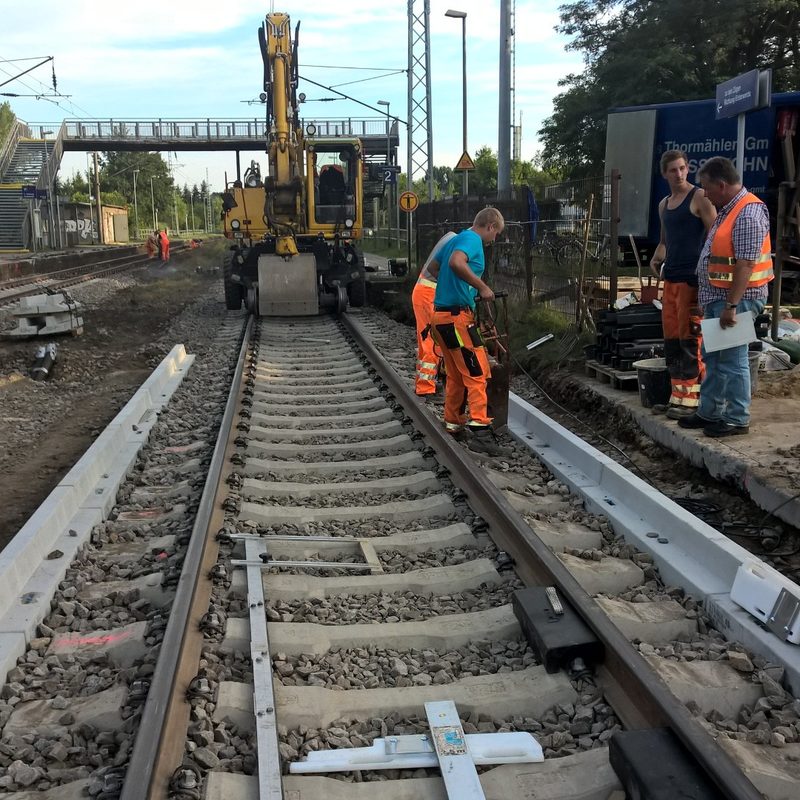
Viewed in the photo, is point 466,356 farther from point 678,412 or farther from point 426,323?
point 678,412

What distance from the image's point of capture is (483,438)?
6531 mm

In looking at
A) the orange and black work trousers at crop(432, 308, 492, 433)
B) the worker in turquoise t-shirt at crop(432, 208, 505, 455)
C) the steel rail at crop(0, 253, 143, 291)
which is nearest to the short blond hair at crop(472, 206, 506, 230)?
the worker in turquoise t-shirt at crop(432, 208, 505, 455)

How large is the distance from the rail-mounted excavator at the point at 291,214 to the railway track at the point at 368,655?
31.5 ft

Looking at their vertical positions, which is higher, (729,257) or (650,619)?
(729,257)

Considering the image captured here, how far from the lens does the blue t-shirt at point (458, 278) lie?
633cm

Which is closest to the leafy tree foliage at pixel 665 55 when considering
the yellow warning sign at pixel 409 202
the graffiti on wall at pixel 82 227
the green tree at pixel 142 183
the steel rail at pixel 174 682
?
the yellow warning sign at pixel 409 202

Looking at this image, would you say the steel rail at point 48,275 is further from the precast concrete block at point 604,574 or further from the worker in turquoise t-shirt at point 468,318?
the precast concrete block at point 604,574

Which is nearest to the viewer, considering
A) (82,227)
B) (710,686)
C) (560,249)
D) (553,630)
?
(710,686)

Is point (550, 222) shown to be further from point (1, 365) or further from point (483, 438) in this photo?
point (1, 365)

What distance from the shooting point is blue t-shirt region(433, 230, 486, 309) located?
249 inches

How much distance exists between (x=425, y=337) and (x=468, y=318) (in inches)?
65.4

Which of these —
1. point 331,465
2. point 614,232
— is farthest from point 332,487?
point 614,232

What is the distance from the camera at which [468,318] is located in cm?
639

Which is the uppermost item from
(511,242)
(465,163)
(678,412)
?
(465,163)
